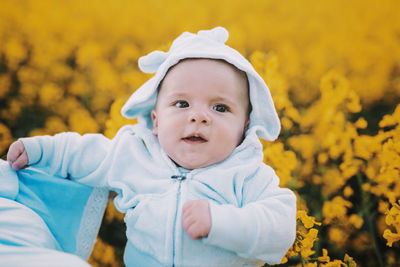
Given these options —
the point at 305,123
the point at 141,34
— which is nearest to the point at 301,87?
the point at 305,123

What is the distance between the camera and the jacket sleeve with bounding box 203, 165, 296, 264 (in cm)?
112

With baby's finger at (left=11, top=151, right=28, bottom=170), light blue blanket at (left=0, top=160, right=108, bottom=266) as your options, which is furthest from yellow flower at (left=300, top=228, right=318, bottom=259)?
baby's finger at (left=11, top=151, right=28, bottom=170)

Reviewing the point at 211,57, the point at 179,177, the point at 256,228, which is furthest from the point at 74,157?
the point at 256,228

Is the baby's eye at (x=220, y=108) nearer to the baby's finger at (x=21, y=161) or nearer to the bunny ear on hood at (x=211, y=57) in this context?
the bunny ear on hood at (x=211, y=57)

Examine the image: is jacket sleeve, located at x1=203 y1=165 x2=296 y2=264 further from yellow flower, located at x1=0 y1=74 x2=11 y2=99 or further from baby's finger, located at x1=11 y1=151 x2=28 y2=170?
yellow flower, located at x1=0 y1=74 x2=11 y2=99

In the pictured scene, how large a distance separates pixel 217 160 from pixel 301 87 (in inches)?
116

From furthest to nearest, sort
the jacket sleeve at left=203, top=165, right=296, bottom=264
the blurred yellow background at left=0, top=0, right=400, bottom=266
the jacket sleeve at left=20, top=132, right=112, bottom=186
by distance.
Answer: the blurred yellow background at left=0, top=0, right=400, bottom=266, the jacket sleeve at left=20, top=132, right=112, bottom=186, the jacket sleeve at left=203, top=165, right=296, bottom=264

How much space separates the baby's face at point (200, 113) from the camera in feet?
4.35

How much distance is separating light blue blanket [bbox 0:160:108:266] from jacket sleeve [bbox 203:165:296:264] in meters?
0.61

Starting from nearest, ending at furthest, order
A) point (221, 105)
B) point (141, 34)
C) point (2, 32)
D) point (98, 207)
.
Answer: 1. point (221, 105)
2. point (98, 207)
3. point (2, 32)
4. point (141, 34)

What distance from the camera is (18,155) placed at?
57.6 inches

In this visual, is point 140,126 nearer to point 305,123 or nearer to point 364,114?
point 305,123

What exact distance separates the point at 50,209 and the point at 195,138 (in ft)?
2.55

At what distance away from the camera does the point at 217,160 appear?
4.53ft
